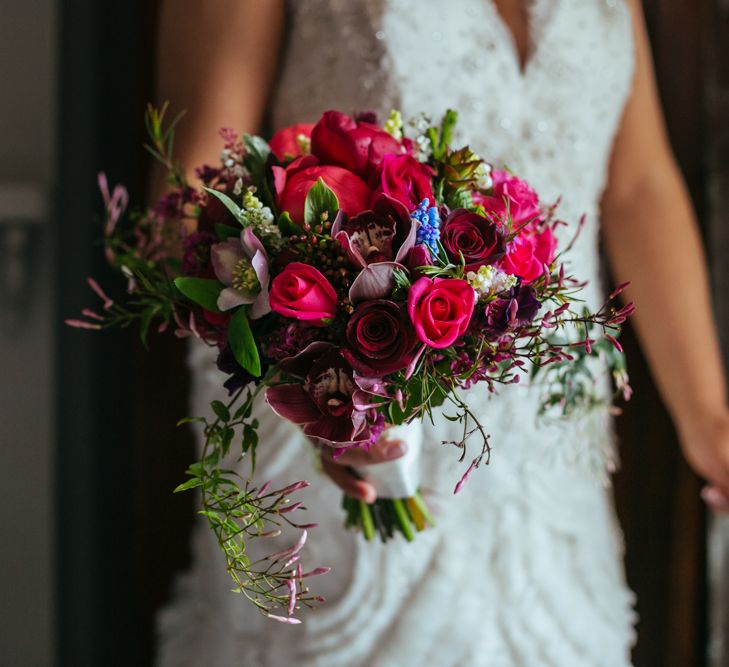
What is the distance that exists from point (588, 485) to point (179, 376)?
67 cm

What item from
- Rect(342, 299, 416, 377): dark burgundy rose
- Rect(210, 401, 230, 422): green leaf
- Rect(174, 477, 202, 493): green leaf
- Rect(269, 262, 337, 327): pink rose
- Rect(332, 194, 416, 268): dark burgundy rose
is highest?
Rect(332, 194, 416, 268): dark burgundy rose

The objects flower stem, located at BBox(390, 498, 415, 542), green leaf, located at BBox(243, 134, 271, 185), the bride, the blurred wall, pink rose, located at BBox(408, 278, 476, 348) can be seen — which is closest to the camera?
pink rose, located at BBox(408, 278, 476, 348)

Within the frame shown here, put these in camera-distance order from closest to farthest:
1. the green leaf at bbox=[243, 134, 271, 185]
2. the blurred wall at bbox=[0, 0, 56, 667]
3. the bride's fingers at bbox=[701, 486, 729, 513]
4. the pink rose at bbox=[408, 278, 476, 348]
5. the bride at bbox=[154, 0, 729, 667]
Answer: the pink rose at bbox=[408, 278, 476, 348]
the green leaf at bbox=[243, 134, 271, 185]
the bride at bbox=[154, 0, 729, 667]
the bride's fingers at bbox=[701, 486, 729, 513]
the blurred wall at bbox=[0, 0, 56, 667]

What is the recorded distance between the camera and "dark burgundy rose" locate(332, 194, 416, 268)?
463mm

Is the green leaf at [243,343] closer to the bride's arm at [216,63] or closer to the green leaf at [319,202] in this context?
the green leaf at [319,202]

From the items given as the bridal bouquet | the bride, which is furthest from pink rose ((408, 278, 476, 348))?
the bride

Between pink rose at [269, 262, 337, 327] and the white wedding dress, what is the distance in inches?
14.1

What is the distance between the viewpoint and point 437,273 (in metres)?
0.46

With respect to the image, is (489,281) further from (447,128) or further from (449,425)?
(449,425)

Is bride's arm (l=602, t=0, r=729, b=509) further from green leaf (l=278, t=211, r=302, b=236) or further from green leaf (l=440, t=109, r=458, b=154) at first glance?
green leaf (l=278, t=211, r=302, b=236)

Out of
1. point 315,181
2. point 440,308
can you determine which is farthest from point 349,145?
point 440,308

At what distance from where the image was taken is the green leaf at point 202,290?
513 mm

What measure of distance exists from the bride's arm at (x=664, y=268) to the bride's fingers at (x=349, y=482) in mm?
493

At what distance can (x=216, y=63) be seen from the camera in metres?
0.80
